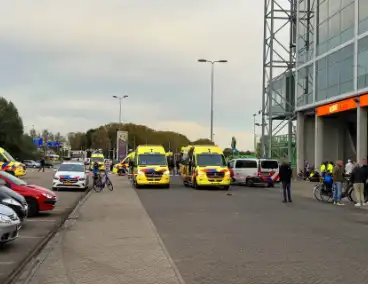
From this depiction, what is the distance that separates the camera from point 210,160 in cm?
2977

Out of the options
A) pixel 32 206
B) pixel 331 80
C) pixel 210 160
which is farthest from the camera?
pixel 331 80

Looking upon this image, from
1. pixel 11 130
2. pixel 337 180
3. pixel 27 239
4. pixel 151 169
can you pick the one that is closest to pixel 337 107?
pixel 151 169

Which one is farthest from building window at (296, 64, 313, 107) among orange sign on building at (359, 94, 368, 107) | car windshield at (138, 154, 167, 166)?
car windshield at (138, 154, 167, 166)

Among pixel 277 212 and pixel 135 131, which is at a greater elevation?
pixel 135 131

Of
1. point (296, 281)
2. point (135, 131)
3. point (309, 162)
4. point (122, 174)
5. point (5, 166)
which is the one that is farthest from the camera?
point (135, 131)

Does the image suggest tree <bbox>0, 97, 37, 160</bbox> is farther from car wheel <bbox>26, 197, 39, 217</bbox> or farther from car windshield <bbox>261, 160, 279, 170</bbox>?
car wheel <bbox>26, 197, 39, 217</bbox>

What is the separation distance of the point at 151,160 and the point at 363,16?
56.8ft

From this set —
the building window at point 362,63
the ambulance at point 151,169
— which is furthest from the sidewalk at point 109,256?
the building window at point 362,63

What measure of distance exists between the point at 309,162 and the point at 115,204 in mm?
31626

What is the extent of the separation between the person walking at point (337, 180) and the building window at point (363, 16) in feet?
56.0

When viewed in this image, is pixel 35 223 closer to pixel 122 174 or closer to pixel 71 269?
pixel 71 269

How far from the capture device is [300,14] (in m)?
48.9

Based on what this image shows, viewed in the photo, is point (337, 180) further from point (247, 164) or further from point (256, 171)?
point (247, 164)

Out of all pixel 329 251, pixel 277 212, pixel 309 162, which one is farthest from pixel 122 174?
pixel 329 251
